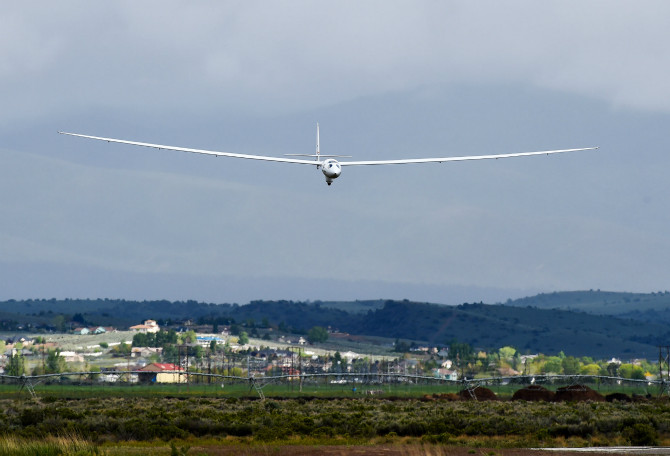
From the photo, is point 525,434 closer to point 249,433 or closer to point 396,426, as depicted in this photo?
point 396,426

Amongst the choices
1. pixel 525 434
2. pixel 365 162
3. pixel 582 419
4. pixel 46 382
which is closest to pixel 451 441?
pixel 525 434

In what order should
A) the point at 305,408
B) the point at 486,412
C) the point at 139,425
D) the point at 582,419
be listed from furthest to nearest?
the point at 305,408
the point at 486,412
the point at 582,419
the point at 139,425

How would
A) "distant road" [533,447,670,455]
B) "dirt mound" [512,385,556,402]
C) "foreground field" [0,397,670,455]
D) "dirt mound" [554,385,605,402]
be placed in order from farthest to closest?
"dirt mound" [512,385,556,402], "dirt mound" [554,385,605,402], "foreground field" [0,397,670,455], "distant road" [533,447,670,455]

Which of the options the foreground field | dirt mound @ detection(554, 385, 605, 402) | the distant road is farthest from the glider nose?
dirt mound @ detection(554, 385, 605, 402)

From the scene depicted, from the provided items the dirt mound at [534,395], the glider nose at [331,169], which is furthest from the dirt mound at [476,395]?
the glider nose at [331,169]

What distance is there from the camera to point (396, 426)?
185ft

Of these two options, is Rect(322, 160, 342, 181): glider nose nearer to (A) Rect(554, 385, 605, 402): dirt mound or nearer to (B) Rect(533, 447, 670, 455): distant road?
(B) Rect(533, 447, 670, 455): distant road

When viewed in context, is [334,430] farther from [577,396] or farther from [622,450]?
[577,396]

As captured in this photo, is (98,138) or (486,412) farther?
(486,412)

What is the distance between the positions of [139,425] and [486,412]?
2464cm

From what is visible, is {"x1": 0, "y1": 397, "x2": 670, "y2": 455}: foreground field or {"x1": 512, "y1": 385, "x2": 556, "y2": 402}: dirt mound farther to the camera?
{"x1": 512, "y1": 385, "x2": 556, "y2": 402}: dirt mound

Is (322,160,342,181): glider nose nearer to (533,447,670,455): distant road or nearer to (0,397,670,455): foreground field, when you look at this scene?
(0,397,670,455): foreground field

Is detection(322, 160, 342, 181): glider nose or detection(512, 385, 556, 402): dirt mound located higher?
detection(322, 160, 342, 181): glider nose

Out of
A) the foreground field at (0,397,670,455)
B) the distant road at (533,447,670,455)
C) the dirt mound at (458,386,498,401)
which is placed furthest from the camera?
the dirt mound at (458,386,498,401)
